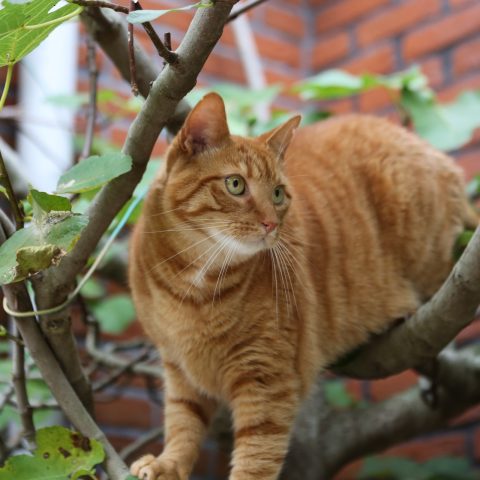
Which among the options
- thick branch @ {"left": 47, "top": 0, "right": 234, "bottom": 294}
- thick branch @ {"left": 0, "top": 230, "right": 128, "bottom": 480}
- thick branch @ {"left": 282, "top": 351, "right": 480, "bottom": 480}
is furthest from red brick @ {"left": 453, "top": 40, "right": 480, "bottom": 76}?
thick branch @ {"left": 0, "top": 230, "right": 128, "bottom": 480}

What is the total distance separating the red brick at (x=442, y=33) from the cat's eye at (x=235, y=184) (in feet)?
4.41

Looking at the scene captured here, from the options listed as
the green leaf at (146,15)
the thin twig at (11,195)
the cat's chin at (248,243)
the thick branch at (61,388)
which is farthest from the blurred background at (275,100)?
the green leaf at (146,15)

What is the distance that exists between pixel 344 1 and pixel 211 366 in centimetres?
185

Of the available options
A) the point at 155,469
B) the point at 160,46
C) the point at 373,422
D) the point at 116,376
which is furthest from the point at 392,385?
the point at 160,46

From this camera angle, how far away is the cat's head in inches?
45.3

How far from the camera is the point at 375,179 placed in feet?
4.95

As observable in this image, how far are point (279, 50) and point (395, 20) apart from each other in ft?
1.49

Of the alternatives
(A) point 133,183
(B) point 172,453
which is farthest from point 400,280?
(A) point 133,183

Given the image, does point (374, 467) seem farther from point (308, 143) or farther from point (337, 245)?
point (308, 143)

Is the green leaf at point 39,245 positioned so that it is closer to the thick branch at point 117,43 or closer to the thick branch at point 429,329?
the thick branch at point 117,43

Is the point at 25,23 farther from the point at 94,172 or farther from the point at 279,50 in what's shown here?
the point at 279,50

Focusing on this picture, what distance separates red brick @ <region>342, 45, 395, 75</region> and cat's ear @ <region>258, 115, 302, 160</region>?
1312mm

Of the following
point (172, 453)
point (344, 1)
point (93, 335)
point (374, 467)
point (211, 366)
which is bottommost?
point (374, 467)

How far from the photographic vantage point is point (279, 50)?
2695mm
